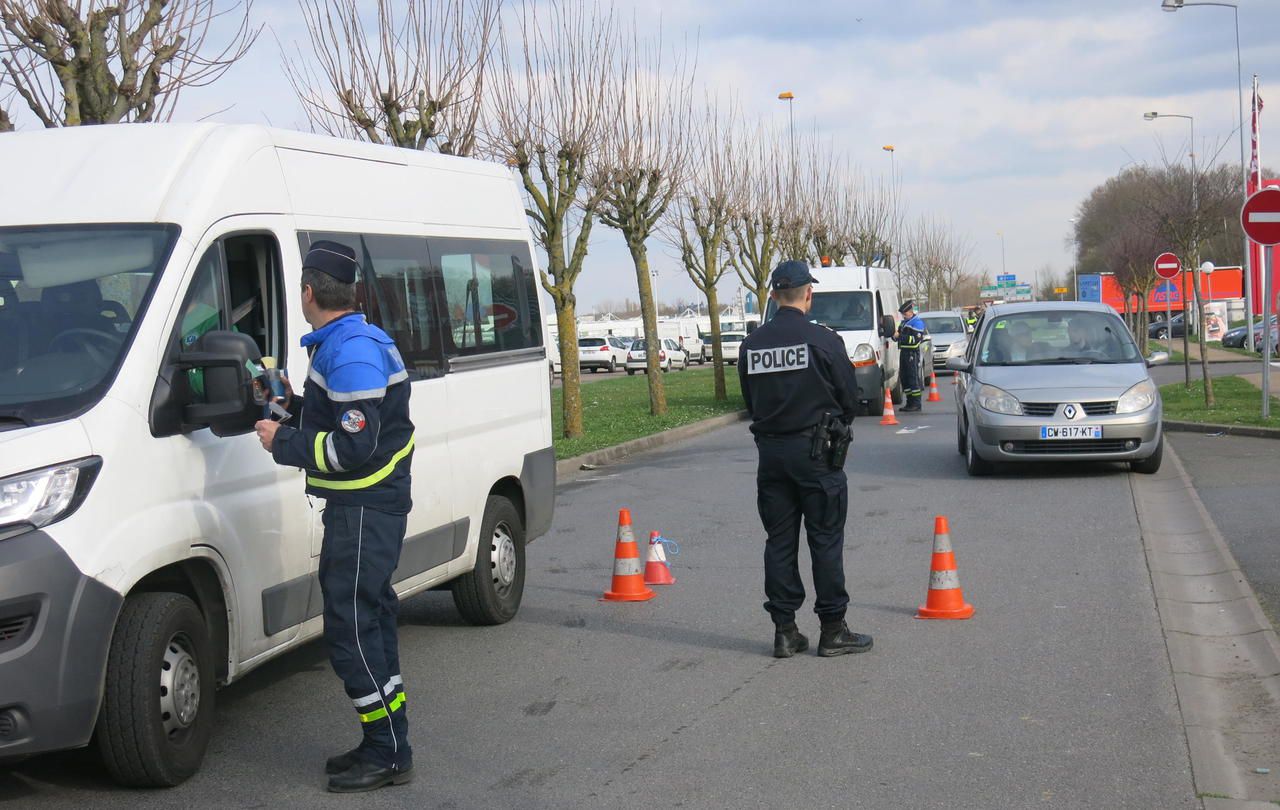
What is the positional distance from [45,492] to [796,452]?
11.2 ft

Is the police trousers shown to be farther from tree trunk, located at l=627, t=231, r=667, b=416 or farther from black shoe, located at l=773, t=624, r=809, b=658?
tree trunk, located at l=627, t=231, r=667, b=416

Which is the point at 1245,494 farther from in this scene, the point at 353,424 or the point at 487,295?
the point at 353,424

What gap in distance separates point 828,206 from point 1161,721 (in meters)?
43.0

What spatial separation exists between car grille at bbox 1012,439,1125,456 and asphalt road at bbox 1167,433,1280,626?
2.60 feet

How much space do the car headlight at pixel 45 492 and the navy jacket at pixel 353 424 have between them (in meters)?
0.61

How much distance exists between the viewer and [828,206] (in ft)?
157

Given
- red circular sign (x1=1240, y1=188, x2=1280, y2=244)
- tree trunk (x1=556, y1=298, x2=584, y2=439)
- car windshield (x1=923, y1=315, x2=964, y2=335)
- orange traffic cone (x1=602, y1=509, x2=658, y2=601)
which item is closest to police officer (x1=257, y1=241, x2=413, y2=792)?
orange traffic cone (x1=602, y1=509, x2=658, y2=601)

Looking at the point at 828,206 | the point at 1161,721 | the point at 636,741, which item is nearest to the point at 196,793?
the point at 636,741

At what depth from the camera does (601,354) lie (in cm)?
6297

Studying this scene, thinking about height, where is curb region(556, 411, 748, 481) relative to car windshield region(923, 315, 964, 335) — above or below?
below

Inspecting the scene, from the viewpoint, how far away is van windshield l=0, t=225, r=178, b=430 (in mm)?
4984

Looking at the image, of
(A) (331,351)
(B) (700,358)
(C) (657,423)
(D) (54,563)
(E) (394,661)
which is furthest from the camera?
(B) (700,358)

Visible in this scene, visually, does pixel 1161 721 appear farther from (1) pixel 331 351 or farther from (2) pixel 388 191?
(2) pixel 388 191

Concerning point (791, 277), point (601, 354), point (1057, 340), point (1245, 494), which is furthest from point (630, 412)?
point (601, 354)
